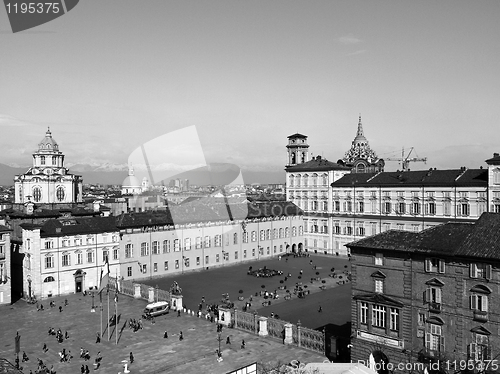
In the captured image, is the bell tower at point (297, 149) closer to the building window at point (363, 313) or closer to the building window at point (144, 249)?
the building window at point (144, 249)

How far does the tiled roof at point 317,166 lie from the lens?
92031 mm

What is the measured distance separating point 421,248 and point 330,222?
197 feet

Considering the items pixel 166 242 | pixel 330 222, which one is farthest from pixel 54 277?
pixel 330 222

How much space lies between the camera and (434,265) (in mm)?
30984

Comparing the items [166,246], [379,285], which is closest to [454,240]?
[379,285]

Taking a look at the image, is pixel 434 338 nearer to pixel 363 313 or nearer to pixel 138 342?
pixel 363 313

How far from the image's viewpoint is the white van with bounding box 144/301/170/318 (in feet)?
156

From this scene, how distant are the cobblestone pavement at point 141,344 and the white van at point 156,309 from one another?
71 cm

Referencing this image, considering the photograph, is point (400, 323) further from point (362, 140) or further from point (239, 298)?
point (362, 140)

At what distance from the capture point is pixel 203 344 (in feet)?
131

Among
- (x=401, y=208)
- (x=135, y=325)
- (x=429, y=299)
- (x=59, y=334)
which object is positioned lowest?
(x=135, y=325)

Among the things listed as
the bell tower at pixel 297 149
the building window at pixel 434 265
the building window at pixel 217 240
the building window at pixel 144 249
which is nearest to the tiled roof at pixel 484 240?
the building window at pixel 434 265

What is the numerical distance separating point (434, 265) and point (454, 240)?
2013 millimetres

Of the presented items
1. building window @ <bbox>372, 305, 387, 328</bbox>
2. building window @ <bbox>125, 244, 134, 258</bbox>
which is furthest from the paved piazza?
building window @ <bbox>125, 244, 134, 258</bbox>
